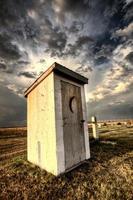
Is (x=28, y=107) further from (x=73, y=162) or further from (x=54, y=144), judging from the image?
(x=73, y=162)

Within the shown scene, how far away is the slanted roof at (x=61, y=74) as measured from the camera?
462 centimetres

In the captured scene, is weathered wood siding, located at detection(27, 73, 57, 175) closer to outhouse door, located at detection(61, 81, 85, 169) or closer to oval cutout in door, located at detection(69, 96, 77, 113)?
outhouse door, located at detection(61, 81, 85, 169)

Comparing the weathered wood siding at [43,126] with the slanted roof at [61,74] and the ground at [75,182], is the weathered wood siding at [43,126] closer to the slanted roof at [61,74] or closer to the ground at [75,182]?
the slanted roof at [61,74]

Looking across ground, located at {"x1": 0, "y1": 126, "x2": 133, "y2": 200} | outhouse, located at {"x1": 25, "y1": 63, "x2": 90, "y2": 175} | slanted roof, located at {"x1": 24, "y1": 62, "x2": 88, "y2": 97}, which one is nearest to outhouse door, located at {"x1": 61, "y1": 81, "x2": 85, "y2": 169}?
outhouse, located at {"x1": 25, "y1": 63, "x2": 90, "y2": 175}

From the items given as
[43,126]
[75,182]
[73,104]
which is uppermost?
[73,104]

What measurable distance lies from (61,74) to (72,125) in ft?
6.28

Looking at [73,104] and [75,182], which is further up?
[73,104]

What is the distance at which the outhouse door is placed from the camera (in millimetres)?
4723

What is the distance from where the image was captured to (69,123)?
497 cm

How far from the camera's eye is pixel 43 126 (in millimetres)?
5047

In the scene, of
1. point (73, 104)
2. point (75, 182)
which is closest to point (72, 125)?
point (73, 104)

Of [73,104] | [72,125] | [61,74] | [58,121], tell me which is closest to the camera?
[58,121]

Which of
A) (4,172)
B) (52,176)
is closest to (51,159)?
(52,176)

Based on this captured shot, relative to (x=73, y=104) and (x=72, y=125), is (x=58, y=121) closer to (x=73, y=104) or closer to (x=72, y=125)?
(x=72, y=125)
